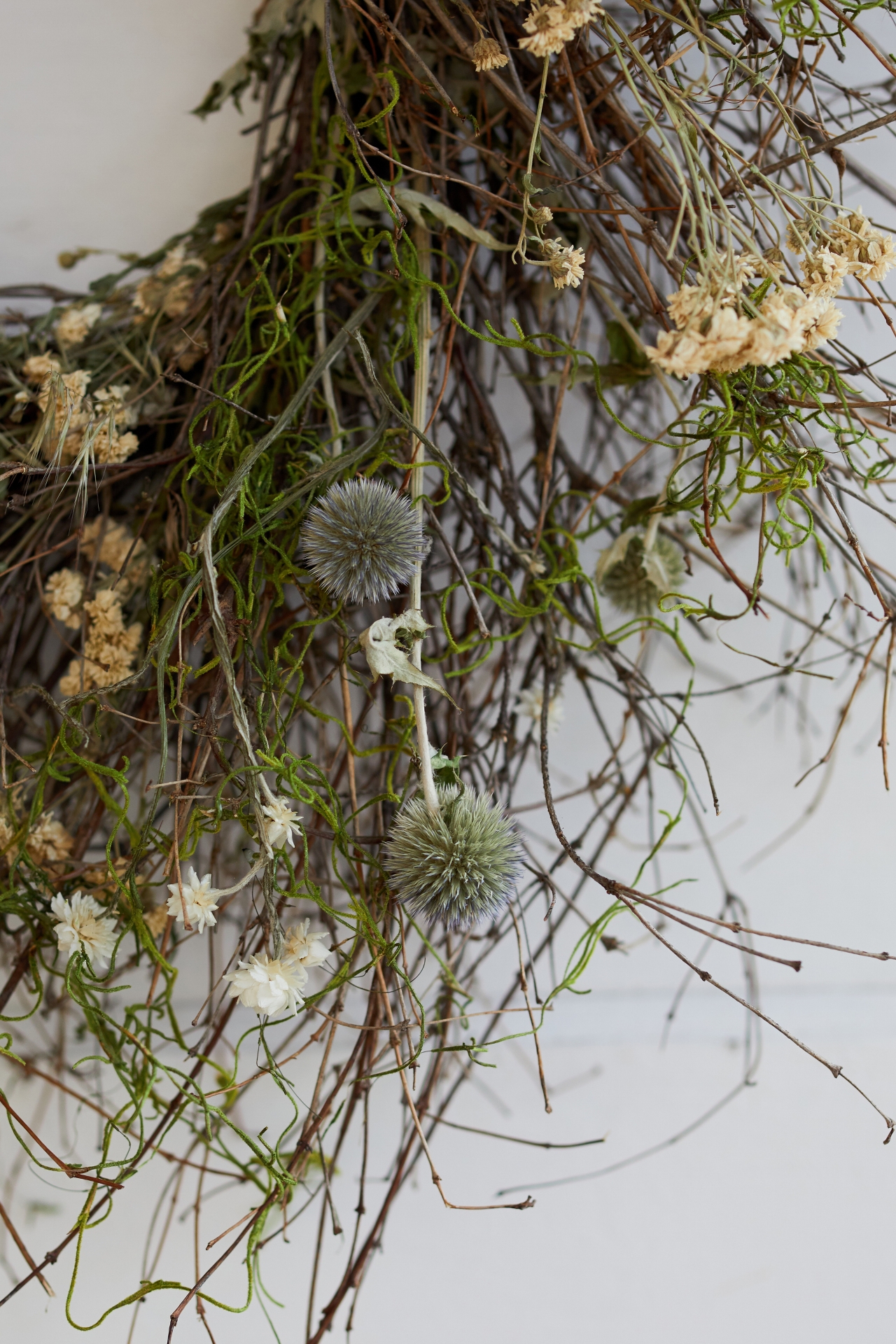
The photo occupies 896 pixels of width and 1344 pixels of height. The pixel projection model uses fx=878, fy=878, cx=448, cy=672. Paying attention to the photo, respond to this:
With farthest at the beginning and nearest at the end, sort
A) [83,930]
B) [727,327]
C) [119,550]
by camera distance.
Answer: [119,550]
[83,930]
[727,327]

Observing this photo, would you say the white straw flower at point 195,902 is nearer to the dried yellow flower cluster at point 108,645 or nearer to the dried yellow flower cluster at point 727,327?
the dried yellow flower cluster at point 108,645

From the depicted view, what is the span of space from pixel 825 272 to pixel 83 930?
580mm

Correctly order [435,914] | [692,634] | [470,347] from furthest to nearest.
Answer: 1. [692,634]
2. [470,347]
3. [435,914]

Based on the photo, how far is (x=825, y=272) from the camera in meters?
0.47

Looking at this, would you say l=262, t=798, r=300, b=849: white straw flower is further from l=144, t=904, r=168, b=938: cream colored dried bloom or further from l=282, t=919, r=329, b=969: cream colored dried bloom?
l=144, t=904, r=168, b=938: cream colored dried bloom

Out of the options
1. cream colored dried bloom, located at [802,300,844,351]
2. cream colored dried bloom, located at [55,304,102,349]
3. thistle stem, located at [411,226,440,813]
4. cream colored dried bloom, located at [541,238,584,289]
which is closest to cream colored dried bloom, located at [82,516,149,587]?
cream colored dried bloom, located at [55,304,102,349]

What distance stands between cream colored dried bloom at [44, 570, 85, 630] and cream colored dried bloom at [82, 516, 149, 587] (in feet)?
0.08

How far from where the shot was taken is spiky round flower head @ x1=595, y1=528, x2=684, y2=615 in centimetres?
66

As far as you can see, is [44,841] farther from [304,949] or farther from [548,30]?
[548,30]

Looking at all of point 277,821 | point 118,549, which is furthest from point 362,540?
point 118,549

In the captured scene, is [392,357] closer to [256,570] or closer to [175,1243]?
[256,570]

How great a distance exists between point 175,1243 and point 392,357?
783mm

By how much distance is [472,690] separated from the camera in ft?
2.50

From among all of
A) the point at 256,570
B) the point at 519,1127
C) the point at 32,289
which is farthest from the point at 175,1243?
the point at 32,289
